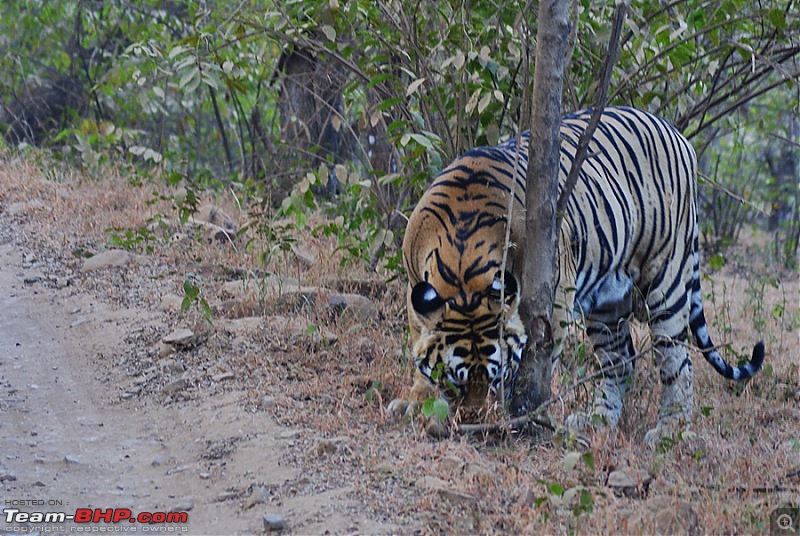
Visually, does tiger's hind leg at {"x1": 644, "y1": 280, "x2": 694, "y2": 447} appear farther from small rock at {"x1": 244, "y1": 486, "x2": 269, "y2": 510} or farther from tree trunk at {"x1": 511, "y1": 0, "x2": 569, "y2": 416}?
small rock at {"x1": 244, "y1": 486, "x2": 269, "y2": 510}

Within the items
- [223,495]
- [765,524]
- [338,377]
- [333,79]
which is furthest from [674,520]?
[333,79]

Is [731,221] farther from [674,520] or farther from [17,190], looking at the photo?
[674,520]

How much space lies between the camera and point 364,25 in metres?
6.50

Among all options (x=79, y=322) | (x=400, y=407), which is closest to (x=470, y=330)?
(x=400, y=407)

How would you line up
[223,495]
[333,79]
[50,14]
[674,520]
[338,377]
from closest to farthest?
[674,520] < [223,495] < [338,377] < [333,79] < [50,14]

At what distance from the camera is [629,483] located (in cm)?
384

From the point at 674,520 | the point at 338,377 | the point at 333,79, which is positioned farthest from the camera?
the point at 333,79

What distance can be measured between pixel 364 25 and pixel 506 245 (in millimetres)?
3052

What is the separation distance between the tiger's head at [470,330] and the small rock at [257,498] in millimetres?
879

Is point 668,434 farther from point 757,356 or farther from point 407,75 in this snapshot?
point 407,75

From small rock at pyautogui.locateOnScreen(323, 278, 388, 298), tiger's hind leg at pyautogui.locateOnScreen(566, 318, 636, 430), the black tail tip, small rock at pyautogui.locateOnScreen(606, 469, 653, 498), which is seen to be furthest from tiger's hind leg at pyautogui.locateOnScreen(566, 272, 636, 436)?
small rock at pyautogui.locateOnScreen(323, 278, 388, 298)

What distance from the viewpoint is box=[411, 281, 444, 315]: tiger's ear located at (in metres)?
4.12

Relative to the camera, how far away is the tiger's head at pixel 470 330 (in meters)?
4.12

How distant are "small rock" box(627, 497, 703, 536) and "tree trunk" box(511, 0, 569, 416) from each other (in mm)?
947
